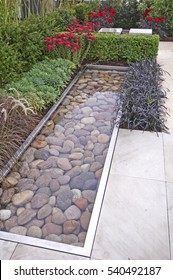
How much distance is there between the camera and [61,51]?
4.61 meters

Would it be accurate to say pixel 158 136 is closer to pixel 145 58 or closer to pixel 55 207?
pixel 55 207

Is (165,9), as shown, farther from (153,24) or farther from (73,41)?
(73,41)

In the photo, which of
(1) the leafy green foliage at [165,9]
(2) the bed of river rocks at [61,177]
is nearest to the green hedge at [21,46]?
(2) the bed of river rocks at [61,177]

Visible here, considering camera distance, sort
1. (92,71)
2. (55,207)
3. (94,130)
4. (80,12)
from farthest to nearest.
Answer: (80,12)
(92,71)
(94,130)
(55,207)

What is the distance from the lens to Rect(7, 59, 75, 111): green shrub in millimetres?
3254

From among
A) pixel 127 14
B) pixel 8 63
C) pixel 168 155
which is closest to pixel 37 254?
pixel 168 155

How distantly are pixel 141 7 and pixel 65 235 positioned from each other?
776cm

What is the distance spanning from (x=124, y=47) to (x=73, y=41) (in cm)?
113

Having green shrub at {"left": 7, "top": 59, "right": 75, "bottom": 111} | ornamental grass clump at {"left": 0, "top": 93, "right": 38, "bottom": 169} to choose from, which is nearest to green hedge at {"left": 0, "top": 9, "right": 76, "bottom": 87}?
green shrub at {"left": 7, "top": 59, "right": 75, "bottom": 111}

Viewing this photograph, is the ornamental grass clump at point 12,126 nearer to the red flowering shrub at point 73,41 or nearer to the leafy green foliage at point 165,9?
the red flowering shrub at point 73,41

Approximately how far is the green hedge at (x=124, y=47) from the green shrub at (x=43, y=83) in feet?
3.81

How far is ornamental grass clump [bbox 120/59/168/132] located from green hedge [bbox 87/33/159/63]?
1356mm

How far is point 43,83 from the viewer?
3.57 m
